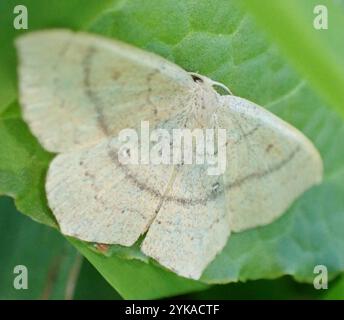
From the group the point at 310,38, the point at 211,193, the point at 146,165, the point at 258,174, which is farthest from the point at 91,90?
the point at 310,38

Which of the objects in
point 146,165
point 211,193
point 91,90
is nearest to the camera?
point 91,90

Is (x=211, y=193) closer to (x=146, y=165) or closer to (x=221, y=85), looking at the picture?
(x=146, y=165)

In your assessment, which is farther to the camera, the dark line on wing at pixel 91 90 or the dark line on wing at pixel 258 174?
the dark line on wing at pixel 258 174

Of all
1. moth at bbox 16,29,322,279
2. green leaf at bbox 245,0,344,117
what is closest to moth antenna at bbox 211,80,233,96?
moth at bbox 16,29,322,279

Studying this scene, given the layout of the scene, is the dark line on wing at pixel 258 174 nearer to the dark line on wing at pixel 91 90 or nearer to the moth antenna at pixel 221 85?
the moth antenna at pixel 221 85

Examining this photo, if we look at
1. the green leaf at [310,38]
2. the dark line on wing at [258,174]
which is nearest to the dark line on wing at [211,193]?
the dark line on wing at [258,174]
